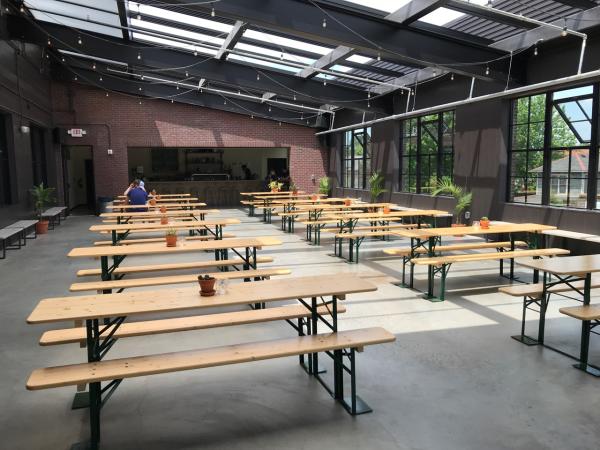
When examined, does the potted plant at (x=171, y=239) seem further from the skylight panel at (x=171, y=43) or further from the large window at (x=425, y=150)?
the large window at (x=425, y=150)

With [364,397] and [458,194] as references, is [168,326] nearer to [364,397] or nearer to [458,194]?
[364,397]

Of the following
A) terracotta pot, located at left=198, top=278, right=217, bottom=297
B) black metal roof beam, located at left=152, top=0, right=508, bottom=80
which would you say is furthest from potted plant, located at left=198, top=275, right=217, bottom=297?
black metal roof beam, located at left=152, top=0, right=508, bottom=80

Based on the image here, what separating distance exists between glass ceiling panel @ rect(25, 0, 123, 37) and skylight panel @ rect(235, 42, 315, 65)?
2.54 m

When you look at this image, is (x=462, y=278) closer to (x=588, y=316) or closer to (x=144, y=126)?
(x=588, y=316)

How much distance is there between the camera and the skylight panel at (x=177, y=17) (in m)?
9.25

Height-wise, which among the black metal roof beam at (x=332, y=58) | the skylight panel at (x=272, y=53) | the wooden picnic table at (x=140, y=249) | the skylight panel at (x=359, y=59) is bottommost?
the wooden picnic table at (x=140, y=249)

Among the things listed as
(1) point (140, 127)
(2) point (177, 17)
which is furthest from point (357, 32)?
(1) point (140, 127)

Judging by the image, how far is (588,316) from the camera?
3.78 m

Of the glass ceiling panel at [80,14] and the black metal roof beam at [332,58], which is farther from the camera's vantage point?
the black metal roof beam at [332,58]

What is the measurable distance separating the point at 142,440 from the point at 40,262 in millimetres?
6182

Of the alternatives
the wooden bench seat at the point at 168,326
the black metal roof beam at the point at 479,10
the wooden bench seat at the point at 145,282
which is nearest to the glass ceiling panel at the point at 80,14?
the black metal roof beam at the point at 479,10

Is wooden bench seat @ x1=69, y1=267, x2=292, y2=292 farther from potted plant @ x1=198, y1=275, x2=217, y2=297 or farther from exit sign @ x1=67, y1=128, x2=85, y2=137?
exit sign @ x1=67, y1=128, x2=85, y2=137

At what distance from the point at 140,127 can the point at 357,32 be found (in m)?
10.8

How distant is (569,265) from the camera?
4.14 meters
